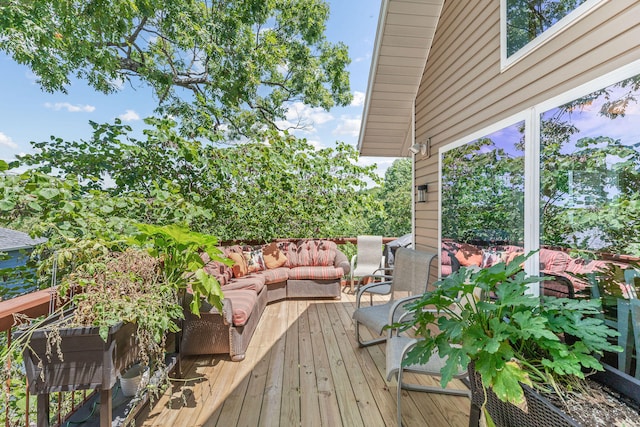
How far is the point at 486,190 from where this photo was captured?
2.64 metres

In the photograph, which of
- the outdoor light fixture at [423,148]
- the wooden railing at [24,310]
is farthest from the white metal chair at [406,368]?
the outdoor light fixture at [423,148]

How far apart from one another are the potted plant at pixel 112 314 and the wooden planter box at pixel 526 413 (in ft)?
5.50

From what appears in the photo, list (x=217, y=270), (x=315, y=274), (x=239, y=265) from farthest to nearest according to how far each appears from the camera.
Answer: (x=315, y=274) → (x=239, y=265) → (x=217, y=270)

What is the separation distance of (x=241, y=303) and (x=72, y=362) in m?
1.75

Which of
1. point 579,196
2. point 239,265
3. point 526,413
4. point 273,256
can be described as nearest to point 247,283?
point 239,265

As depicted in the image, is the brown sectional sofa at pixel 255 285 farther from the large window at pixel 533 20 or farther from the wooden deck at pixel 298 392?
the large window at pixel 533 20

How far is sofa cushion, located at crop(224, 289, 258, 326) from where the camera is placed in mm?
2896

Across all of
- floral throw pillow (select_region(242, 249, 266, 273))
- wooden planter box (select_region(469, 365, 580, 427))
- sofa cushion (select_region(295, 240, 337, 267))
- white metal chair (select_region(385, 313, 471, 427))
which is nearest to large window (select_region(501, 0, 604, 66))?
wooden planter box (select_region(469, 365, 580, 427))

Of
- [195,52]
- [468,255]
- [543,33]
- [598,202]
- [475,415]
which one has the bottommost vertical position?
[475,415]

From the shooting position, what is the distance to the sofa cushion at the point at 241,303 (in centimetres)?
290

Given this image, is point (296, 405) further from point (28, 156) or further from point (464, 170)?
point (28, 156)

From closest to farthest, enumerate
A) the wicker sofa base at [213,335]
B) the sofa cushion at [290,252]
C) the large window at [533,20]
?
the large window at [533,20], the wicker sofa base at [213,335], the sofa cushion at [290,252]

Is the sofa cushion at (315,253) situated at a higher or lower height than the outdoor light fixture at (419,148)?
lower

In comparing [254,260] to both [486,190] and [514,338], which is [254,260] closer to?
[486,190]
